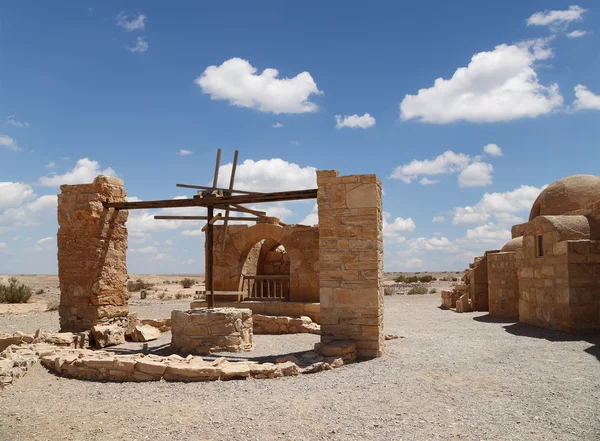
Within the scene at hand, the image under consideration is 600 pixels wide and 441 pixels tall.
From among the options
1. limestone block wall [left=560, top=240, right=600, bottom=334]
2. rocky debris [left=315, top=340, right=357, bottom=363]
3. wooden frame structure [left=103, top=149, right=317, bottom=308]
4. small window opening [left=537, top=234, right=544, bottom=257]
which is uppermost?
wooden frame structure [left=103, top=149, right=317, bottom=308]

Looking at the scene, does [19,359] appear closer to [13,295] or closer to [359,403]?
[359,403]

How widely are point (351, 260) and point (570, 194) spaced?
372 inches

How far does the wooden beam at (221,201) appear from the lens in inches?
320

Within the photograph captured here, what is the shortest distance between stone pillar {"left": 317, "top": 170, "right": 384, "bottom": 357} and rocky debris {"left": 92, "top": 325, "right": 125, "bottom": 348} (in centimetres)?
459

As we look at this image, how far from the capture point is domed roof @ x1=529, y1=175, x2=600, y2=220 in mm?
13391

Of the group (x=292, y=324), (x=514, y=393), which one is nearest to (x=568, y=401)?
(x=514, y=393)

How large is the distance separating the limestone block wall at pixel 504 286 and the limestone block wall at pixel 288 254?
216 inches

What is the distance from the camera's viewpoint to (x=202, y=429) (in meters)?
4.57

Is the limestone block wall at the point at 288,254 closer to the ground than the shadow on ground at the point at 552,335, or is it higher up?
higher up

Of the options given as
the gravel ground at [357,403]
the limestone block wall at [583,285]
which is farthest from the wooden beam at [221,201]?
the limestone block wall at [583,285]

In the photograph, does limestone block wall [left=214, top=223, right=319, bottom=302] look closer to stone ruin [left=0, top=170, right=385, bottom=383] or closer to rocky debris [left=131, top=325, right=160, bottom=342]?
stone ruin [left=0, top=170, right=385, bottom=383]

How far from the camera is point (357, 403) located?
5148 mm

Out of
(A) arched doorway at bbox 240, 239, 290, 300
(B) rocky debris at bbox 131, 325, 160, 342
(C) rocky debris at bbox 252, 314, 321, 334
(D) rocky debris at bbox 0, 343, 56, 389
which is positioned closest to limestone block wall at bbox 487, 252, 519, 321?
(C) rocky debris at bbox 252, 314, 321, 334

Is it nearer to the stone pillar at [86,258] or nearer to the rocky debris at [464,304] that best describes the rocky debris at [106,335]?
the stone pillar at [86,258]
